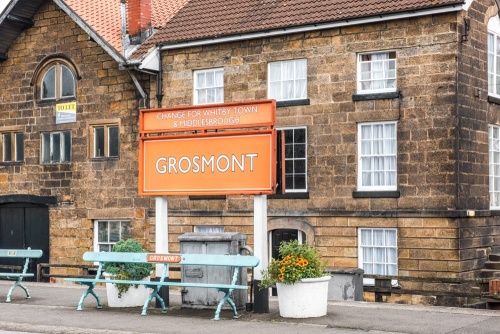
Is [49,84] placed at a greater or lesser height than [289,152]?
greater

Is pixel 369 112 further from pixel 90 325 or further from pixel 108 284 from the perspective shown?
pixel 90 325

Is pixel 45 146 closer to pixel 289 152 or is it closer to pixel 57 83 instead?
pixel 57 83

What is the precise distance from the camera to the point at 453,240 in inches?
808

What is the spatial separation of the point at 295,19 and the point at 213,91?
10.5ft

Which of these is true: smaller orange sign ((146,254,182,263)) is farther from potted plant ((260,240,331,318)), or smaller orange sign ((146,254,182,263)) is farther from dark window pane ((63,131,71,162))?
dark window pane ((63,131,71,162))

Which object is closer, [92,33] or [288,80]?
[288,80]

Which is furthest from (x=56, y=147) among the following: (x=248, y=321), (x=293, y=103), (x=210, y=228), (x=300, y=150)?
(x=248, y=321)

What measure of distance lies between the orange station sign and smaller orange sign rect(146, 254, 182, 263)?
1317 millimetres

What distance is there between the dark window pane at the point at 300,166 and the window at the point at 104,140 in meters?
5.90

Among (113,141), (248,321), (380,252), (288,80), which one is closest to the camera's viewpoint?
(248,321)

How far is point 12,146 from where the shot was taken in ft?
92.3

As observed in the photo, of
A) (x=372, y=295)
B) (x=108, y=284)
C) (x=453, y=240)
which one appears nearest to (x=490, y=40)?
(x=453, y=240)

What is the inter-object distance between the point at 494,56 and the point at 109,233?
11.9 metres

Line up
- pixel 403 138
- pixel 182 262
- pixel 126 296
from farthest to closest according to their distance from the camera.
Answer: pixel 403 138 → pixel 126 296 → pixel 182 262
